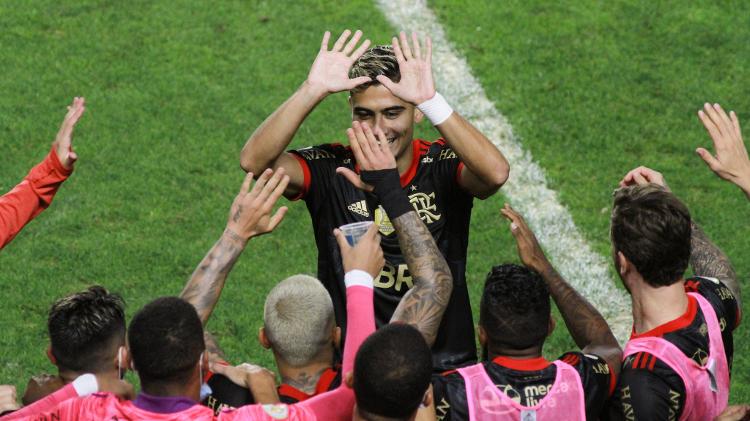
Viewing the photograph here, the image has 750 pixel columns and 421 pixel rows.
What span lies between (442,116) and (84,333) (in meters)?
1.79

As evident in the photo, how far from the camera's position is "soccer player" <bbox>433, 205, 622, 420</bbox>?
4.26 meters

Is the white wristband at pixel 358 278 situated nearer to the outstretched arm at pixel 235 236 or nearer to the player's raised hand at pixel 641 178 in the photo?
the outstretched arm at pixel 235 236

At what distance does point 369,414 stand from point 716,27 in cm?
797

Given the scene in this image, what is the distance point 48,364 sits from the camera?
736 centimetres

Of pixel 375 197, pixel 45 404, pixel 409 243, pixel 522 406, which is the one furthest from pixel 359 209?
pixel 45 404

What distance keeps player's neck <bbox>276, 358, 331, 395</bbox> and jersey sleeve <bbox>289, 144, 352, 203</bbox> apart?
127 cm

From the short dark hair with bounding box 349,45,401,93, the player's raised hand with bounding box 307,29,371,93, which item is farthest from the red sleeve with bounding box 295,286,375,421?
the short dark hair with bounding box 349,45,401,93

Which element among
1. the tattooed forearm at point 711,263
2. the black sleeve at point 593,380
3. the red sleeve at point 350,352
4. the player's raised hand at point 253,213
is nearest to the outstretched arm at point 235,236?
the player's raised hand at point 253,213

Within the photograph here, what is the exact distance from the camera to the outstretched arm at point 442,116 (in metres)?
5.07

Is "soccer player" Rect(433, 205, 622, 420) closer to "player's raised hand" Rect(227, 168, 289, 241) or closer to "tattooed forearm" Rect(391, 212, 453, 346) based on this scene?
"tattooed forearm" Rect(391, 212, 453, 346)

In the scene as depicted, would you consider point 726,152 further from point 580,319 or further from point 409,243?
point 409,243

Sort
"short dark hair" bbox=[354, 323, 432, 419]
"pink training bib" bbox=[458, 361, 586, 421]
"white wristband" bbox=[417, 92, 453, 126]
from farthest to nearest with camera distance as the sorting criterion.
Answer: "white wristband" bbox=[417, 92, 453, 126]
"pink training bib" bbox=[458, 361, 586, 421]
"short dark hair" bbox=[354, 323, 432, 419]

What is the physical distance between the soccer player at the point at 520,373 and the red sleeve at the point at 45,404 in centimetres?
135

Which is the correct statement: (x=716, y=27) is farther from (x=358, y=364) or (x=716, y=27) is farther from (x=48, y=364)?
(x=358, y=364)
